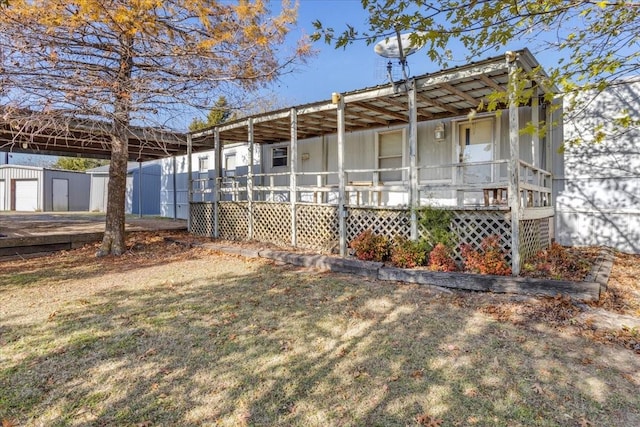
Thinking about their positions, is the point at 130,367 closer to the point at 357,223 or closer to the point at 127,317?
the point at 127,317

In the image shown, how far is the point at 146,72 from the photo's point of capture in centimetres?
670

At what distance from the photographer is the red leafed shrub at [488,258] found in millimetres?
5309

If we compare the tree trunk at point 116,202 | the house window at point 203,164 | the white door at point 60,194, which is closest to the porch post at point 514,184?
the tree trunk at point 116,202

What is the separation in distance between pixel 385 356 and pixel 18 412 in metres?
2.65

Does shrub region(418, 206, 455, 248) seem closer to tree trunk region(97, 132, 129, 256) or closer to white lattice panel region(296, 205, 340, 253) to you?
white lattice panel region(296, 205, 340, 253)

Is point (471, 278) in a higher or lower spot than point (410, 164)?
lower

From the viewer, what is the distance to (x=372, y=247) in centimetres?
652

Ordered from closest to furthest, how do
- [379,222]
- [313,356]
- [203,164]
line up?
1. [313,356]
2. [379,222]
3. [203,164]

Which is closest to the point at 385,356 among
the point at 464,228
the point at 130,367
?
the point at 130,367

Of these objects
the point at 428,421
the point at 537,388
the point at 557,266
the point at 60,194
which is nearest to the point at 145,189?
the point at 60,194

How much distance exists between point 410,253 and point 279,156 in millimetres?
7245

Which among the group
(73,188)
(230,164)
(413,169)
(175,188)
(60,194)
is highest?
(230,164)

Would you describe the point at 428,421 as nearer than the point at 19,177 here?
Yes

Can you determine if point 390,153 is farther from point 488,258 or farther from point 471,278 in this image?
point 471,278
